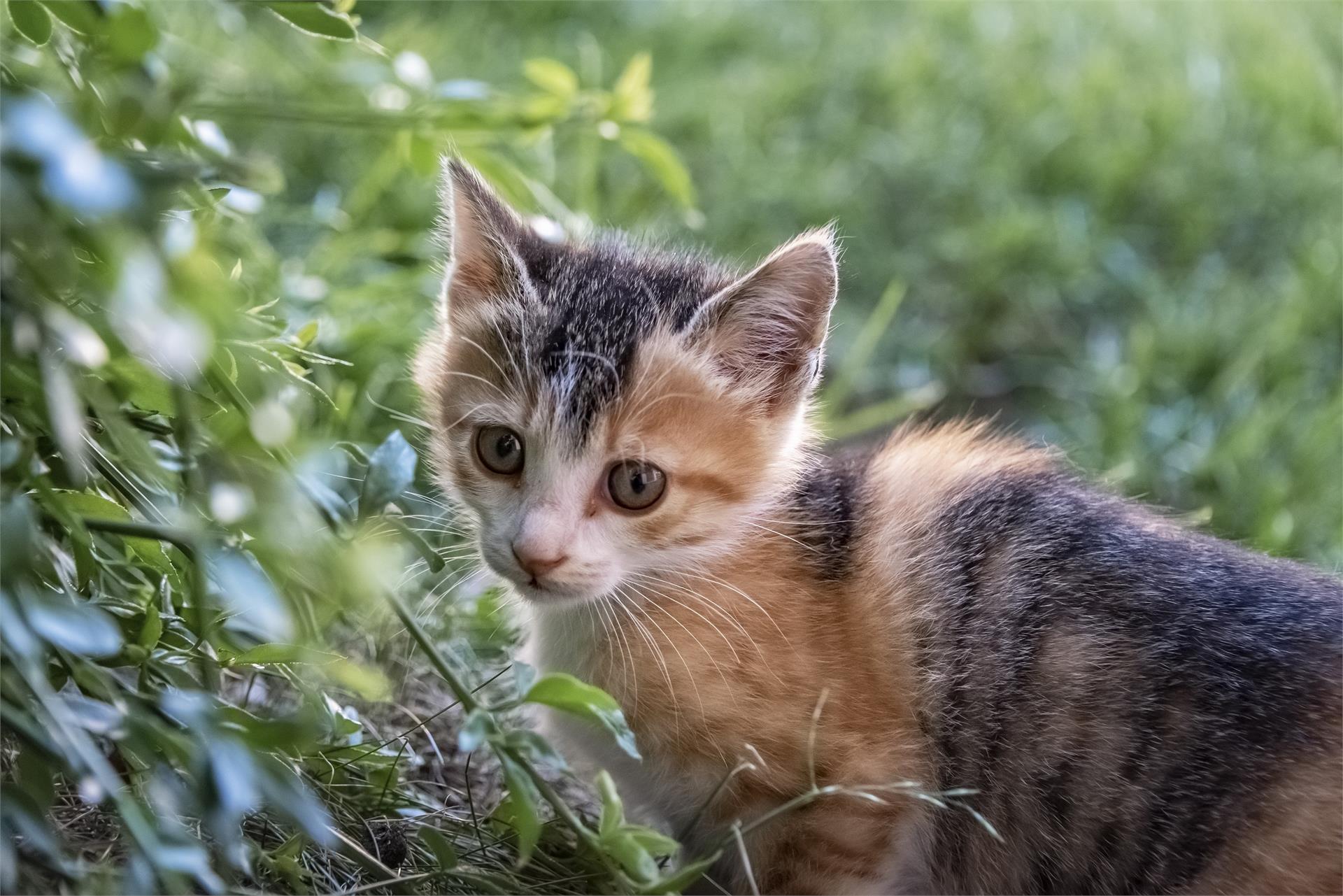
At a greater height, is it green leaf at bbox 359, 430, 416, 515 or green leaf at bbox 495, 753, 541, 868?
green leaf at bbox 359, 430, 416, 515

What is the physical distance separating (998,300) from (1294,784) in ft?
7.63

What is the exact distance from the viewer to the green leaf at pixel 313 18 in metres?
1.50

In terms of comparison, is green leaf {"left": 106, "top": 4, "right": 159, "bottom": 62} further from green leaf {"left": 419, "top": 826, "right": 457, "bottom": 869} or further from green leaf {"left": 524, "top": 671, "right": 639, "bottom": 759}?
green leaf {"left": 419, "top": 826, "right": 457, "bottom": 869}

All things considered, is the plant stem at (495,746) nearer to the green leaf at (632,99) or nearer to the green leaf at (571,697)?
the green leaf at (571,697)

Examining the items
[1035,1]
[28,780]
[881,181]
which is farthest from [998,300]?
[28,780]

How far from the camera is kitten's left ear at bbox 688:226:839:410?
184 cm

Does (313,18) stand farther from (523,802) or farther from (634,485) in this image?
(523,802)

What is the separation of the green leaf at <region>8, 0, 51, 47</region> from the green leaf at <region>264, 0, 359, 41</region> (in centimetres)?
29

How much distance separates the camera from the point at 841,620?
1.89 m

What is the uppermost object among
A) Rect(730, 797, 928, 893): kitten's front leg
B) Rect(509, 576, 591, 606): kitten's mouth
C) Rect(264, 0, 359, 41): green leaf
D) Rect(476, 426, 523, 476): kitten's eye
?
Rect(264, 0, 359, 41): green leaf

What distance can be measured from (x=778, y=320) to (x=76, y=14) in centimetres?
103

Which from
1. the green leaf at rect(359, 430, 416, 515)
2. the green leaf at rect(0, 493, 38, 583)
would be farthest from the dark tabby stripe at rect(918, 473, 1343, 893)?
the green leaf at rect(0, 493, 38, 583)

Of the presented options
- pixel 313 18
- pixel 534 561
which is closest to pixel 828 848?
pixel 534 561

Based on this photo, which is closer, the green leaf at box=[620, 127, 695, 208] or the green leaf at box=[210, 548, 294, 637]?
the green leaf at box=[210, 548, 294, 637]
